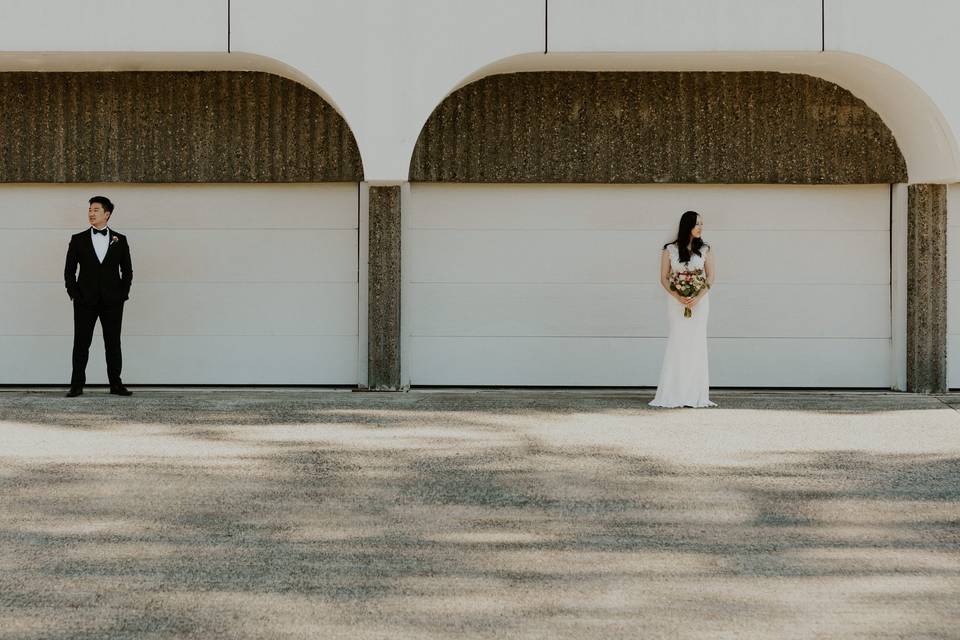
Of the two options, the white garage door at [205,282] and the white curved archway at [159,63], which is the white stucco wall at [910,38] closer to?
the white curved archway at [159,63]

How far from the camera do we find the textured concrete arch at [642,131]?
12.4 m

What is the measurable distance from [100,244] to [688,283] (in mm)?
5534

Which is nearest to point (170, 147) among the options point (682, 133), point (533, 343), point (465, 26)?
point (465, 26)

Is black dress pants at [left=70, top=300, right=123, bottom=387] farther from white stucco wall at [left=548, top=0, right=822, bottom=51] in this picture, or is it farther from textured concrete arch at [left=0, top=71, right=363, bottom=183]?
white stucco wall at [left=548, top=0, right=822, bottom=51]

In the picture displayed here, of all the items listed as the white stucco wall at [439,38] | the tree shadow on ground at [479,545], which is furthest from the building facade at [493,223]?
the tree shadow on ground at [479,545]

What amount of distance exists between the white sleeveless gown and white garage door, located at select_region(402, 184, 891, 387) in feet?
5.65

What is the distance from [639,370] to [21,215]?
677 centimetres

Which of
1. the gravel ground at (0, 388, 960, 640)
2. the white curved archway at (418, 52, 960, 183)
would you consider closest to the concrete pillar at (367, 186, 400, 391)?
the white curved archway at (418, 52, 960, 183)

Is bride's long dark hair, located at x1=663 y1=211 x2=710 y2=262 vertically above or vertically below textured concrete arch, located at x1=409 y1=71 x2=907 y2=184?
below

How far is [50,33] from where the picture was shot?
11094mm

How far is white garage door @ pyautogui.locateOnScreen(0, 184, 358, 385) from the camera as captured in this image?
41.3 feet

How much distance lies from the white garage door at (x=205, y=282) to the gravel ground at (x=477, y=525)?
2.38m

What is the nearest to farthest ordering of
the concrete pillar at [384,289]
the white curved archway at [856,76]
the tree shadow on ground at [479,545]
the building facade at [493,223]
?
the tree shadow on ground at [479,545]
the white curved archway at [856,76]
the concrete pillar at [384,289]
the building facade at [493,223]

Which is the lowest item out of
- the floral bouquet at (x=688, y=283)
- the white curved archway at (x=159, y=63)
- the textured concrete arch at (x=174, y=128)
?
the floral bouquet at (x=688, y=283)
